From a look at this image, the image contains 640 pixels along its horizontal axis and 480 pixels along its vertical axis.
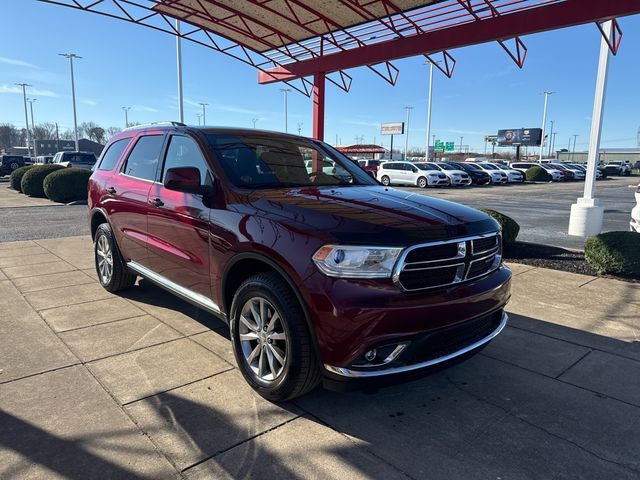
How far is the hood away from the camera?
2662mm

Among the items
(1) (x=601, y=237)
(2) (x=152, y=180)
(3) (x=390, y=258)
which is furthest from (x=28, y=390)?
(1) (x=601, y=237)

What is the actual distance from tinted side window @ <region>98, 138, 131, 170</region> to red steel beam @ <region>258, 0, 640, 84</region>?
7.36 metres

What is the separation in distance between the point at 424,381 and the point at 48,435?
2.49m

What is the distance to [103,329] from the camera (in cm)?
434

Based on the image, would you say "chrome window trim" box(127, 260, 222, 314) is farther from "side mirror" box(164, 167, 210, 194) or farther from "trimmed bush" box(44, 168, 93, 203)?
"trimmed bush" box(44, 168, 93, 203)

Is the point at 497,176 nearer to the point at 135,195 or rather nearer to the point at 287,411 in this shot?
the point at 135,195

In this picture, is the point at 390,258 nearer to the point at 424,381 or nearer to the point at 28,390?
the point at 424,381

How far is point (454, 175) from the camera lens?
29453 millimetres

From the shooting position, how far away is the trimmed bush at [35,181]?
1762 cm

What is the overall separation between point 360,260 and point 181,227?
6.01ft

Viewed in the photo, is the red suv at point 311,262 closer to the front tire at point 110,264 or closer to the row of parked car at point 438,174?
the front tire at point 110,264

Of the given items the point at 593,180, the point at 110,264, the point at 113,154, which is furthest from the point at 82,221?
the point at 593,180

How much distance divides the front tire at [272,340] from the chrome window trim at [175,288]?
1.31 feet

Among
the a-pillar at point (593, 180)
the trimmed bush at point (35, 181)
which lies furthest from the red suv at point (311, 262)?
the trimmed bush at point (35, 181)
